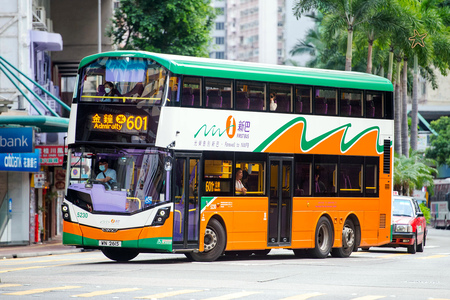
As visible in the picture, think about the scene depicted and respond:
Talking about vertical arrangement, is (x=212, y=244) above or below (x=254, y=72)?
below

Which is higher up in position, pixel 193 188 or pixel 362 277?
pixel 193 188

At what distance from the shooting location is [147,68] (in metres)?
19.3

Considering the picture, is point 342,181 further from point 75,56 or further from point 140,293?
point 75,56

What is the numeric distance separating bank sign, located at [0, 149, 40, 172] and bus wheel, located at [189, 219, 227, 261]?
48.2 feet

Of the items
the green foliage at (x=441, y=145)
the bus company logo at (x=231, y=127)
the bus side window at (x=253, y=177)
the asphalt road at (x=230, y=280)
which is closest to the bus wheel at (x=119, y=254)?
the asphalt road at (x=230, y=280)

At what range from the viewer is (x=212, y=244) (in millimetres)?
20391

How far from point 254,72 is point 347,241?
5.82 metres

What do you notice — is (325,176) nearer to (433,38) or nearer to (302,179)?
(302,179)

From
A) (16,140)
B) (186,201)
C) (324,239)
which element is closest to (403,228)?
(324,239)

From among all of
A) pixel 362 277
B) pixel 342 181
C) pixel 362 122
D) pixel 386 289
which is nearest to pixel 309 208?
pixel 342 181

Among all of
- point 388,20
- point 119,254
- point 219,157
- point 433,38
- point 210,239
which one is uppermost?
point 433,38

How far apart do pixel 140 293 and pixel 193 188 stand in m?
6.89

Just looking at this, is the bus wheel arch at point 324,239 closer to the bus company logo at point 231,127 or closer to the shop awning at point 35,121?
the bus company logo at point 231,127

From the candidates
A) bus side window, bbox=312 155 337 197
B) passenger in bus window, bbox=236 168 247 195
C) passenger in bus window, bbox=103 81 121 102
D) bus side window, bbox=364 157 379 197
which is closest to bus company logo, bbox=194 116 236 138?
passenger in bus window, bbox=236 168 247 195
